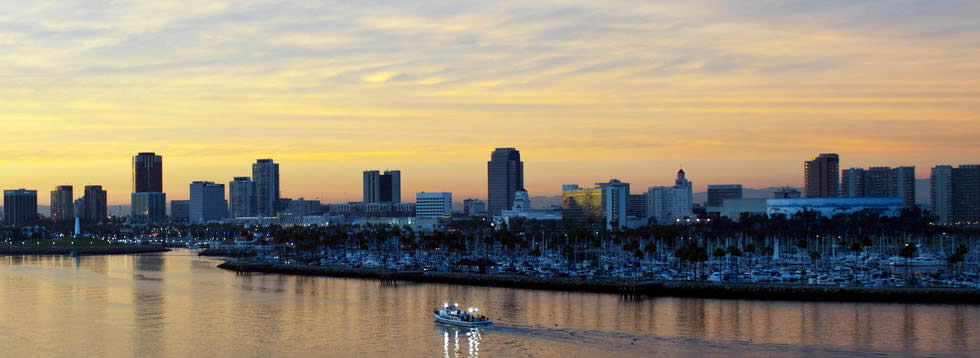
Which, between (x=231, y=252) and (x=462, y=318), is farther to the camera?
(x=231, y=252)

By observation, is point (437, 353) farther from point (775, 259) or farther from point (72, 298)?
point (775, 259)

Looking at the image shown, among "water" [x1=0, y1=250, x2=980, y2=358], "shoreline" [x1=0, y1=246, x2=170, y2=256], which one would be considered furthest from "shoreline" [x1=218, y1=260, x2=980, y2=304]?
"shoreline" [x1=0, y1=246, x2=170, y2=256]

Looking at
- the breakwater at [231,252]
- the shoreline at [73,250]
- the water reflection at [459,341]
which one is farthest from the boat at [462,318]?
the shoreline at [73,250]

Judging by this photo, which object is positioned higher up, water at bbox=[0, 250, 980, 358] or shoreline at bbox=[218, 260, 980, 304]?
shoreline at bbox=[218, 260, 980, 304]

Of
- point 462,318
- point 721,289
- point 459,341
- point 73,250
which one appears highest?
point 721,289

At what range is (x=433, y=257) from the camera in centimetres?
12369

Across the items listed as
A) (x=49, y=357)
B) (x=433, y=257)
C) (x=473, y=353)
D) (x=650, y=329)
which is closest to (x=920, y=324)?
(x=650, y=329)

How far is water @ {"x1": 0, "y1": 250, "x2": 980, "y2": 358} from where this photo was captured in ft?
163

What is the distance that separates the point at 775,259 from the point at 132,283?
63135 millimetres

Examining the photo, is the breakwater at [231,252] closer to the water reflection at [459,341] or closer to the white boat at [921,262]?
the white boat at [921,262]

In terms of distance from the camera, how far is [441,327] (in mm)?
57625

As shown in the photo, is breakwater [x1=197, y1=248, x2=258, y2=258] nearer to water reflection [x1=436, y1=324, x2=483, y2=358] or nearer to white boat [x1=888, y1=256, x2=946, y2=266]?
white boat [x1=888, y1=256, x2=946, y2=266]

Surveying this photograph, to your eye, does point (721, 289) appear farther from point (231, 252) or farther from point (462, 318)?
point (231, 252)

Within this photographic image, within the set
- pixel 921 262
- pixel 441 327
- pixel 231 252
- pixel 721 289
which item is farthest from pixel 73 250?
pixel 921 262
